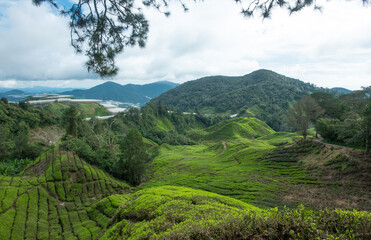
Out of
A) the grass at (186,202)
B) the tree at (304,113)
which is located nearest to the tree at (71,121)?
the grass at (186,202)

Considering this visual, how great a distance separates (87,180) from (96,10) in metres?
42.6

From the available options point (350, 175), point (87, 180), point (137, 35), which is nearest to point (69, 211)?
point (87, 180)

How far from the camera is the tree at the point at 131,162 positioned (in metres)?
49.5

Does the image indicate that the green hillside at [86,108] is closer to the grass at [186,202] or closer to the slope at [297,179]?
the grass at [186,202]

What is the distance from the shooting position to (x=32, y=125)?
86875mm

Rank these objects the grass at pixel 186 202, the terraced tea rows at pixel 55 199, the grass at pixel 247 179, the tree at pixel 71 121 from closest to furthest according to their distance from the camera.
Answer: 1. the grass at pixel 186 202
2. the terraced tea rows at pixel 55 199
3. the grass at pixel 247 179
4. the tree at pixel 71 121

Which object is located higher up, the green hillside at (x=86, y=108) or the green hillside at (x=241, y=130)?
the green hillside at (x=86, y=108)

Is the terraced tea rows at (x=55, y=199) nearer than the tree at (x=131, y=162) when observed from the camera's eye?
Yes

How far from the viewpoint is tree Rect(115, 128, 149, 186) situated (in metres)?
49.5

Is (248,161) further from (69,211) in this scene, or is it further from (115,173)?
(69,211)

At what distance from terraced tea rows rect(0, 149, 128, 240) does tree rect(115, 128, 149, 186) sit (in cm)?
502

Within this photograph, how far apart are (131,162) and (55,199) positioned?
1807 cm

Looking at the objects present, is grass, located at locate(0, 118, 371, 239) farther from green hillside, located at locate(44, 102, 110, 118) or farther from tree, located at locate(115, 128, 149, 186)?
green hillside, located at locate(44, 102, 110, 118)

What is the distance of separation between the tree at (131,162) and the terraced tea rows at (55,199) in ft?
16.5
